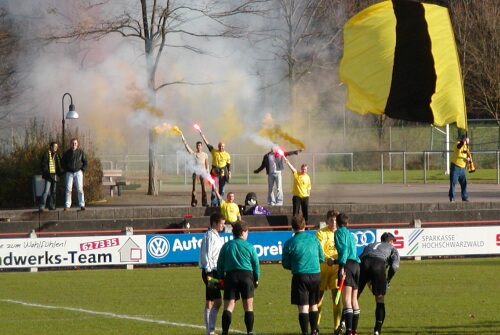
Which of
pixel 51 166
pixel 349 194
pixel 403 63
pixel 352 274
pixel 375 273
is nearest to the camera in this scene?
pixel 352 274

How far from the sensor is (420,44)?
2130cm

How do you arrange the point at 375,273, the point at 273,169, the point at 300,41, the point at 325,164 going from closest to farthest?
the point at 375,273 < the point at 300,41 < the point at 273,169 < the point at 325,164

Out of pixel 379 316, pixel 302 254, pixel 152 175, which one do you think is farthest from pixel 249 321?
pixel 152 175

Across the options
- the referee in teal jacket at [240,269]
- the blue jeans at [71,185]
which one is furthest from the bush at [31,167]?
the referee in teal jacket at [240,269]

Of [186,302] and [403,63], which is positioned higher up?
[403,63]

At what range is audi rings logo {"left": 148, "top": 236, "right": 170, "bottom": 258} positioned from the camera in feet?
88.8

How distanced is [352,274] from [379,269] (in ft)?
1.59

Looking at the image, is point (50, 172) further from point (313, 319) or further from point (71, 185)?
point (313, 319)

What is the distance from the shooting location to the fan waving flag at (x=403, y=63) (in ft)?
67.8

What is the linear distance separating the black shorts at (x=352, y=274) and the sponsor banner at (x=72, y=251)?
12.1 metres

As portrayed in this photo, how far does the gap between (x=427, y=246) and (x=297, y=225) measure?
14236 millimetres

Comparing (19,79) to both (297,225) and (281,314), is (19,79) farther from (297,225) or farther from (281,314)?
(297,225)

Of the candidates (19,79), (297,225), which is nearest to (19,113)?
(19,79)

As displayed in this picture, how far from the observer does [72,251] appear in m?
26.5
